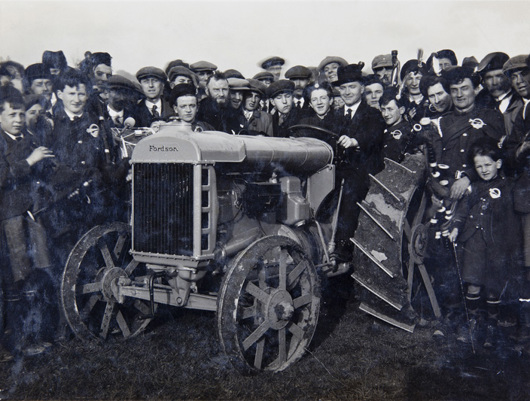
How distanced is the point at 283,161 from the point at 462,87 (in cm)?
192

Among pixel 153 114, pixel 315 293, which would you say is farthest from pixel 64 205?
pixel 315 293

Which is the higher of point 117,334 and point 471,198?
point 471,198

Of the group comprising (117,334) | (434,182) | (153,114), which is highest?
(153,114)

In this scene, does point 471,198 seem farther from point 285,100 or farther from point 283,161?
point 285,100

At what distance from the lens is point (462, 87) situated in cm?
527

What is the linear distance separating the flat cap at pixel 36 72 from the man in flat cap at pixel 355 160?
307cm

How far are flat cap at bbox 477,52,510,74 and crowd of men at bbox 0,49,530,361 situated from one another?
0.01 metres

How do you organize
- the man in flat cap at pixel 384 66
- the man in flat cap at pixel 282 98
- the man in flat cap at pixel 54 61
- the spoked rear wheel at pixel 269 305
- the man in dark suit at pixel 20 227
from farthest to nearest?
the man in flat cap at pixel 384 66 < the man in flat cap at pixel 282 98 < the man in flat cap at pixel 54 61 < the man in dark suit at pixel 20 227 < the spoked rear wheel at pixel 269 305

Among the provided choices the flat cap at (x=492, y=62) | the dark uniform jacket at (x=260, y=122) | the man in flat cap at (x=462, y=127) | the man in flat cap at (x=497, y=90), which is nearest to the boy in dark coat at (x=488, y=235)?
the man in flat cap at (x=462, y=127)

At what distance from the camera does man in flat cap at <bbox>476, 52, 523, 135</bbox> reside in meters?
5.13

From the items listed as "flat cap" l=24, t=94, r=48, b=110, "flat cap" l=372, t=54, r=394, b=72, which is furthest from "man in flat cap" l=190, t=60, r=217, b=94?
"flat cap" l=24, t=94, r=48, b=110

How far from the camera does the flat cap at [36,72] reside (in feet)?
17.9

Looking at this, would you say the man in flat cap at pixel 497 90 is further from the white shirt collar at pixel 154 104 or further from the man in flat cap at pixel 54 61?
the man in flat cap at pixel 54 61

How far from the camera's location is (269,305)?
421 centimetres
